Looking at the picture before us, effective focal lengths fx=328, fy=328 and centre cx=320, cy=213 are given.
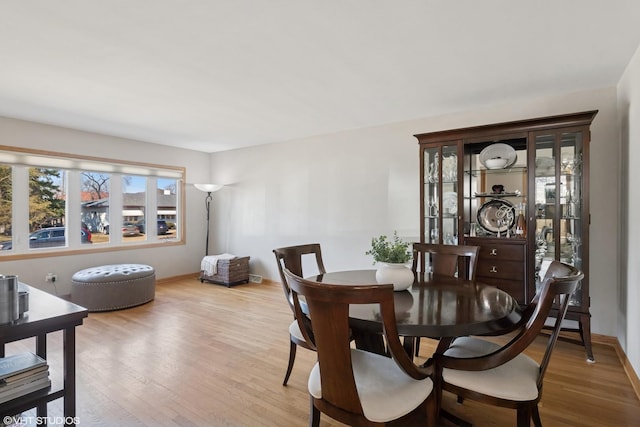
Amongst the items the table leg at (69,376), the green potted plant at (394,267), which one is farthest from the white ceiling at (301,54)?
the table leg at (69,376)

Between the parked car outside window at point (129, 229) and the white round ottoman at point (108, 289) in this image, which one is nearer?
the white round ottoman at point (108, 289)

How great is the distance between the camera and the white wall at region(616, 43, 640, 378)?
2.35 metres

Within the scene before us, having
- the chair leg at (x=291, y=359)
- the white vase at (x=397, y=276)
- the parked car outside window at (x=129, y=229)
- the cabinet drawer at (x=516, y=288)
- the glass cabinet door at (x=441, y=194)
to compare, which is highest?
the glass cabinet door at (x=441, y=194)

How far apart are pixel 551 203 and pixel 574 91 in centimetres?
111

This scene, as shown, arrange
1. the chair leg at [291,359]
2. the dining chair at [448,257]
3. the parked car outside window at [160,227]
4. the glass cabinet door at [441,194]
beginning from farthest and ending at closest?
1. the parked car outside window at [160,227]
2. the glass cabinet door at [441,194]
3. the dining chair at [448,257]
4. the chair leg at [291,359]

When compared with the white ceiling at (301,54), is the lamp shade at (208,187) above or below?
below

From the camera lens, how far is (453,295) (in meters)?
1.93

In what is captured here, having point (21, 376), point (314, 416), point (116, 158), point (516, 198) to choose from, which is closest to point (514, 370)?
point (314, 416)

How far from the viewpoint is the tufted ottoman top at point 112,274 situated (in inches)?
158

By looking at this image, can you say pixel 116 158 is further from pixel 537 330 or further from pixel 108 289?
pixel 537 330

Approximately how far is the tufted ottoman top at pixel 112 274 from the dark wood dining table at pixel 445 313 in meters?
3.32

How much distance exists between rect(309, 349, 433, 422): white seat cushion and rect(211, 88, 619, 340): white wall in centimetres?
261

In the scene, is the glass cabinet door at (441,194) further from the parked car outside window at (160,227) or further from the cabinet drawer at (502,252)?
the parked car outside window at (160,227)

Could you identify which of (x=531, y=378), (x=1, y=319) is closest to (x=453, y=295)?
(x=531, y=378)
